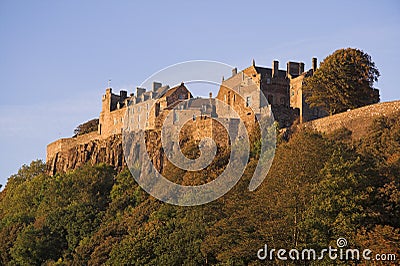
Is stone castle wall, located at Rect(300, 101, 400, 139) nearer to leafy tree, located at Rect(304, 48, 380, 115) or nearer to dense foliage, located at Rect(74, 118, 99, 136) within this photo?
leafy tree, located at Rect(304, 48, 380, 115)

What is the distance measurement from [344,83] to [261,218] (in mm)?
22317

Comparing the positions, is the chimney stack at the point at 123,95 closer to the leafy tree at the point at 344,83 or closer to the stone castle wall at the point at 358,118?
the leafy tree at the point at 344,83

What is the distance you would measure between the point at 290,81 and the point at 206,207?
82.6 feet

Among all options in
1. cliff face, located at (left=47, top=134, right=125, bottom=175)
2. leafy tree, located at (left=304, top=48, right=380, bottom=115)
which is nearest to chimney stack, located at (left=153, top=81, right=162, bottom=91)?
cliff face, located at (left=47, top=134, right=125, bottom=175)

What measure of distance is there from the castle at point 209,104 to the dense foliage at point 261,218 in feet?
27.6

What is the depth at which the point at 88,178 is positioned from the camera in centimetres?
7856

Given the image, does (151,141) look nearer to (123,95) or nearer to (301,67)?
(301,67)

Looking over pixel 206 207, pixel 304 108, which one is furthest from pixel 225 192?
pixel 304 108

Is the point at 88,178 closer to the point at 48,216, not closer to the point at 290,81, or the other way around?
the point at 48,216

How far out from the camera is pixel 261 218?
40625 millimetres

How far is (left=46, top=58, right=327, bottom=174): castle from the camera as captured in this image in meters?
65.4
